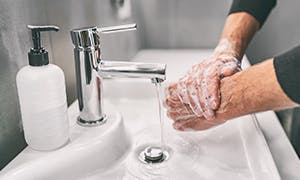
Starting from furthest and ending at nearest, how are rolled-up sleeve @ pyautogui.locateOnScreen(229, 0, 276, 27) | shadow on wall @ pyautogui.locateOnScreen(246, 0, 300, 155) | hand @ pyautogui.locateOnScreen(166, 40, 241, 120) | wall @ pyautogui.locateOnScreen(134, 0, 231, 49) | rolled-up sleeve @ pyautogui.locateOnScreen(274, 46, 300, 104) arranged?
wall @ pyautogui.locateOnScreen(134, 0, 231, 49), shadow on wall @ pyautogui.locateOnScreen(246, 0, 300, 155), rolled-up sleeve @ pyautogui.locateOnScreen(229, 0, 276, 27), hand @ pyautogui.locateOnScreen(166, 40, 241, 120), rolled-up sleeve @ pyautogui.locateOnScreen(274, 46, 300, 104)

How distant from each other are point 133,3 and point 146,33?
145 mm

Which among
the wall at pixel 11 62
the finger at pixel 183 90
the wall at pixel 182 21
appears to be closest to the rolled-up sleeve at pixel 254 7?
the wall at pixel 182 21

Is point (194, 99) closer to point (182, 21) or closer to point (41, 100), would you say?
point (41, 100)

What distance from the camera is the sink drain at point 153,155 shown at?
0.59 metres

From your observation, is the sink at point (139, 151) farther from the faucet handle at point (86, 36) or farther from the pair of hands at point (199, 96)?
the faucet handle at point (86, 36)

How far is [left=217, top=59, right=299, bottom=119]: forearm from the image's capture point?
488 mm

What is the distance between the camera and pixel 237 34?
2.80ft

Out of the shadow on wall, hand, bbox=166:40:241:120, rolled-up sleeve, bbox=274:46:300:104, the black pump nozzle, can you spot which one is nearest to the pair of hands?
hand, bbox=166:40:241:120

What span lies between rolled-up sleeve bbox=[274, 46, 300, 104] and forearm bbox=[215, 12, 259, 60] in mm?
273

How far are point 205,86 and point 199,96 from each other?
0.06 feet

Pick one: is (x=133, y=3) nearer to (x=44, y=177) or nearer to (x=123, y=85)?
(x=123, y=85)

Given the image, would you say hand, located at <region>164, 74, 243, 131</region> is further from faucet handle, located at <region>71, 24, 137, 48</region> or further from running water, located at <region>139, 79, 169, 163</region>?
faucet handle, located at <region>71, 24, 137, 48</region>

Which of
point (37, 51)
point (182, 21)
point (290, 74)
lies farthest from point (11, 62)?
point (182, 21)

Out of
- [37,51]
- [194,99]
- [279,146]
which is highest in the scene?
[37,51]
